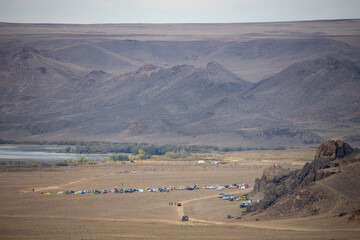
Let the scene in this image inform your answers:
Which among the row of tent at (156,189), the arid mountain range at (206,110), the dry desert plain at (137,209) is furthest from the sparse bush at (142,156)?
the row of tent at (156,189)

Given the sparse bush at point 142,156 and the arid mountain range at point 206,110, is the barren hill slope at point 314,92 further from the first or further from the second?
the sparse bush at point 142,156

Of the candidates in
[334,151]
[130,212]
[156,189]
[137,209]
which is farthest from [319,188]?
[156,189]

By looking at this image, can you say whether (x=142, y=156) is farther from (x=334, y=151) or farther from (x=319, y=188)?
(x=319, y=188)

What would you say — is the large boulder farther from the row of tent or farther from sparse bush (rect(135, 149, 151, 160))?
sparse bush (rect(135, 149, 151, 160))

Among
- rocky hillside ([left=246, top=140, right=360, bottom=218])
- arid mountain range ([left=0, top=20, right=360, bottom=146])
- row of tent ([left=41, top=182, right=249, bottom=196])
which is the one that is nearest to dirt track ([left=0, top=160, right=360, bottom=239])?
row of tent ([left=41, top=182, right=249, bottom=196])

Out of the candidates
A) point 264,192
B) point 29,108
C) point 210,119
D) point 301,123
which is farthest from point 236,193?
point 29,108

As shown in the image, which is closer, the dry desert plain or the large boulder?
the dry desert plain
